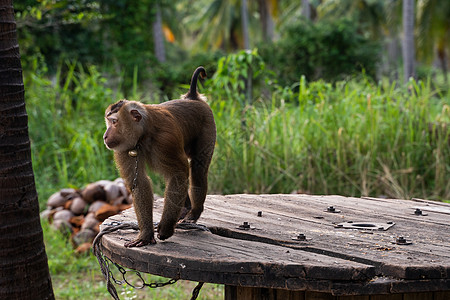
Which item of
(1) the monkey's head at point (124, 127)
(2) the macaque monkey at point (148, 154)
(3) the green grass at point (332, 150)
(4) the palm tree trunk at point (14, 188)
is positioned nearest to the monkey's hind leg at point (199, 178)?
(2) the macaque monkey at point (148, 154)

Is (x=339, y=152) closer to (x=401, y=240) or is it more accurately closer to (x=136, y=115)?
(x=401, y=240)

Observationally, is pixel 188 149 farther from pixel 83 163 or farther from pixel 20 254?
pixel 83 163

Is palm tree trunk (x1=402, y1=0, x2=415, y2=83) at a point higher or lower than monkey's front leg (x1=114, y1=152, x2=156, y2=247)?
higher

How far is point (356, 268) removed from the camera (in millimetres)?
1966

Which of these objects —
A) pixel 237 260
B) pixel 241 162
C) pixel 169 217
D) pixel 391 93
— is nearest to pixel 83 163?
pixel 241 162

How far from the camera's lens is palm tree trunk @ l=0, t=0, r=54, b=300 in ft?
8.42

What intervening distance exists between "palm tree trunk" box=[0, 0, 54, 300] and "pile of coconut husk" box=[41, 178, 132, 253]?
8.60 ft

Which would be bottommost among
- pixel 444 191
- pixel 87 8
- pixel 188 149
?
pixel 444 191

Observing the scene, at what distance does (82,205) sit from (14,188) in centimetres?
317

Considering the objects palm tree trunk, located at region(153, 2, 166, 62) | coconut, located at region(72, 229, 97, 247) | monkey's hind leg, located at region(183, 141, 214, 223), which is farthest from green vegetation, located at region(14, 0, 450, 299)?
palm tree trunk, located at region(153, 2, 166, 62)

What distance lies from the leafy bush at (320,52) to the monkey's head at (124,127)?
984 centimetres

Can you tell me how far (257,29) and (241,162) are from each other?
2805cm

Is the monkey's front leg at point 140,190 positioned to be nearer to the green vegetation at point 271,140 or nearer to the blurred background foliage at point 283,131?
the green vegetation at point 271,140

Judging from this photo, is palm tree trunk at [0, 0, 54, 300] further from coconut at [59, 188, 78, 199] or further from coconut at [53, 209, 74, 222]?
coconut at [59, 188, 78, 199]
